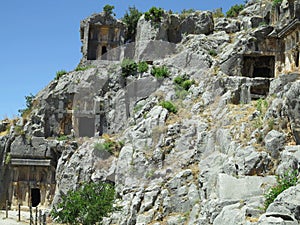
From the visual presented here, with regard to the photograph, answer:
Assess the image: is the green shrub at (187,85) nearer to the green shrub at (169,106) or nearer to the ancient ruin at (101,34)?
the green shrub at (169,106)

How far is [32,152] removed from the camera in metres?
40.2

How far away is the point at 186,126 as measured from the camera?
1224 inches

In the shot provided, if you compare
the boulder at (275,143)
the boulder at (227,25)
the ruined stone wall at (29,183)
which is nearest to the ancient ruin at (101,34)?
the boulder at (227,25)

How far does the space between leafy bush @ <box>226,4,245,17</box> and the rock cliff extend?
2339mm

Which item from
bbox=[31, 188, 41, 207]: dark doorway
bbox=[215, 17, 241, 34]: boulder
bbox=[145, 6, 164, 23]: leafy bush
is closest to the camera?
bbox=[31, 188, 41, 207]: dark doorway

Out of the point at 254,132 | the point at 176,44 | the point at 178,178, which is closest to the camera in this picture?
the point at 254,132

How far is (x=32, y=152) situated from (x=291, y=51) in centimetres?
2482

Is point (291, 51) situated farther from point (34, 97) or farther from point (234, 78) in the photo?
point (34, 97)

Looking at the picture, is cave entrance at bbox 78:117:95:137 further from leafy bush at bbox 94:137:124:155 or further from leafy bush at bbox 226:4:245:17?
leafy bush at bbox 226:4:245:17

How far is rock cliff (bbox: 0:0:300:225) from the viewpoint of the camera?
845 inches

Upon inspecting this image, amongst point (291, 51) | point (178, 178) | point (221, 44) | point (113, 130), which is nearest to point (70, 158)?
point (113, 130)

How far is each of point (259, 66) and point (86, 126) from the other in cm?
1698

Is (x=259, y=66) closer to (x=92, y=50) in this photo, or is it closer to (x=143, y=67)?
(x=143, y=67)

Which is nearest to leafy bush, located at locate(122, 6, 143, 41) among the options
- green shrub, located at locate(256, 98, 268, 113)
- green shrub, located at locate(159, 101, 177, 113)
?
green shrub, located at locate(159, 101, 177, 113)
